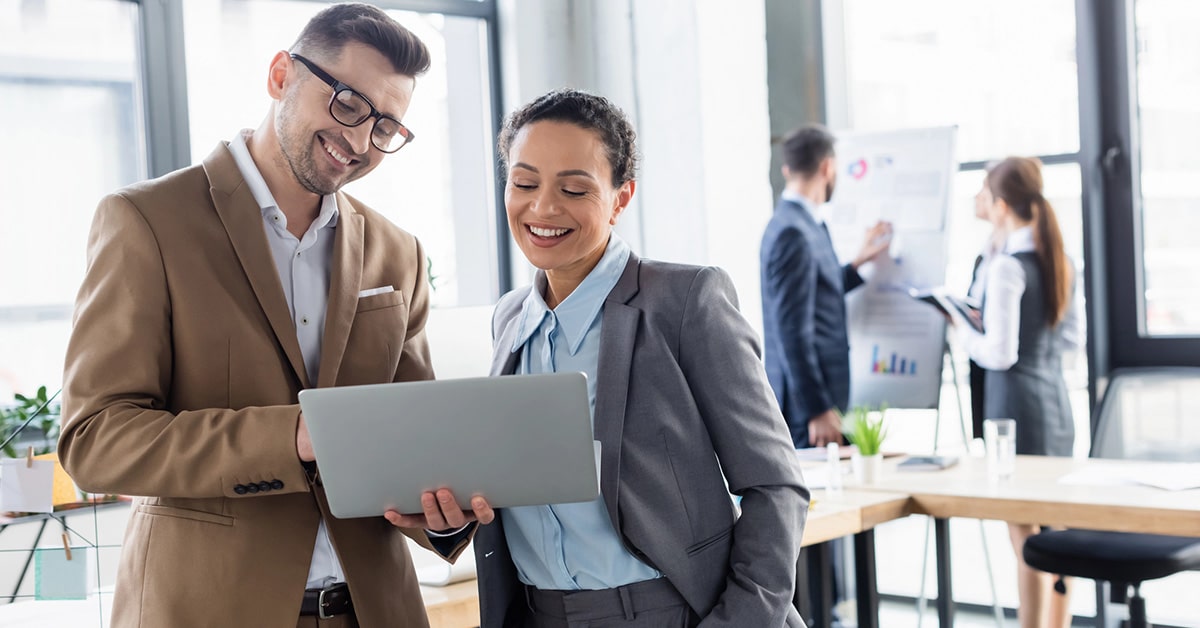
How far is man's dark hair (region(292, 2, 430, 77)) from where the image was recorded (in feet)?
5.51

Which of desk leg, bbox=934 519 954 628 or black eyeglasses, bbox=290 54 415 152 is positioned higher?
black eyeglasses, bbox=290 54 415 152

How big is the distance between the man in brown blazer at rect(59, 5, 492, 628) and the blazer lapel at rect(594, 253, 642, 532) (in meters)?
0.19

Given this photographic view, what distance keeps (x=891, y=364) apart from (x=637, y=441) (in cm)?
324

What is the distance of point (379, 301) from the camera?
174 centimetres

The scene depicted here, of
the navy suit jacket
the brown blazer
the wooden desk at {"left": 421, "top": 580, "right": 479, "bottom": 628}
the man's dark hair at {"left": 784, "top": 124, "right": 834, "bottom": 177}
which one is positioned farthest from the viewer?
the man's dark hair at {"left": 784, "top": 124, "right": 834, "bottom": 177}

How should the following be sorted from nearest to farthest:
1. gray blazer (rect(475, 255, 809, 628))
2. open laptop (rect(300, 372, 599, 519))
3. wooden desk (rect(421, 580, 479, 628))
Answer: open laptop (rect(300, 372, 599, 519)) → gray blazer (rect(475, 255, 809, 628)) → wooden desk (rect(421, 580, 479, 628))

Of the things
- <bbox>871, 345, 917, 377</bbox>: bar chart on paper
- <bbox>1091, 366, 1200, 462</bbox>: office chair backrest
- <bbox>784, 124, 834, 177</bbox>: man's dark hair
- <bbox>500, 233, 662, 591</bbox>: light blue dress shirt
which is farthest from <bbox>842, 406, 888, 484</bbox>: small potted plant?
<bbox>500, 233, 662, 591</bbox>: light blue dress shirt

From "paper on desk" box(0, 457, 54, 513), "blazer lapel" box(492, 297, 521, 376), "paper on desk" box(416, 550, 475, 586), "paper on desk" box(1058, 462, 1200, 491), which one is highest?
"blazer lapel" box(492, 297, 521, 376)

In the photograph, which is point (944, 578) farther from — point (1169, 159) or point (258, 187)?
point (1169, 159)

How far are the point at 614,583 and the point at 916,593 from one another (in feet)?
12.8

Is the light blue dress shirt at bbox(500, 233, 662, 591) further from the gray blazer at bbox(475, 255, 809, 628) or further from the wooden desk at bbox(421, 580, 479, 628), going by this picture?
the wooden desk at bbox(421, 580, 479, 628)

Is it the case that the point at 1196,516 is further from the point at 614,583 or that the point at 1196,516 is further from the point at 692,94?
the point at 692,94

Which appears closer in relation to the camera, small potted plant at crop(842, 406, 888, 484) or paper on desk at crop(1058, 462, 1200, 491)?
paper on desk at crop(1058, 462, 1200, 491)

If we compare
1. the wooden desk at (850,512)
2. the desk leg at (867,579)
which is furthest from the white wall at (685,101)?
the desk leg at (867,579)
